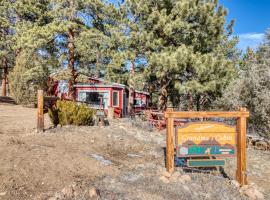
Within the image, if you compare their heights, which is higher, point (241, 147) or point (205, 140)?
point (205, 140)

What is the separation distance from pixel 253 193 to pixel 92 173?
3.64 meters

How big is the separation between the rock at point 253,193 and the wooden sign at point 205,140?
38.7 inches

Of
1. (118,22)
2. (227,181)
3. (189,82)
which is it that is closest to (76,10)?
(118,22)

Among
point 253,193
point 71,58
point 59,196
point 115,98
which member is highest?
point 71,58

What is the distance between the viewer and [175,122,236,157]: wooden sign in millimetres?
7691

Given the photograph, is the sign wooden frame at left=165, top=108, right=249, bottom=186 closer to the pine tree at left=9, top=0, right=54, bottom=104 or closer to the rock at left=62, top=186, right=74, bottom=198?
the rock at left=62, top=186, right=74, bottom=198

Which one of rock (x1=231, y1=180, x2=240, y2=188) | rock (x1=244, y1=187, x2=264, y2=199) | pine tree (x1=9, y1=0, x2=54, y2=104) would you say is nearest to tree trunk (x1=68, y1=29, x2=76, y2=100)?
pine tree (x1=9, y1=0, x2=54, y2=104)

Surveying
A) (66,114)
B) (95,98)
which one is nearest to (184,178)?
(66,114)

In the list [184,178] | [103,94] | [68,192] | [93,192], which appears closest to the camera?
[68,192]

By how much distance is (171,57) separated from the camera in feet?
59.7

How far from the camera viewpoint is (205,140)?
25.5ft

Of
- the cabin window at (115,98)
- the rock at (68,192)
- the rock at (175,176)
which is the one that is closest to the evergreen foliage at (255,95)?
the rock at (175,176)

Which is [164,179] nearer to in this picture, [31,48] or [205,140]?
[205,140]

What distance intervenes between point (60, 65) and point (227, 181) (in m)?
19.1
